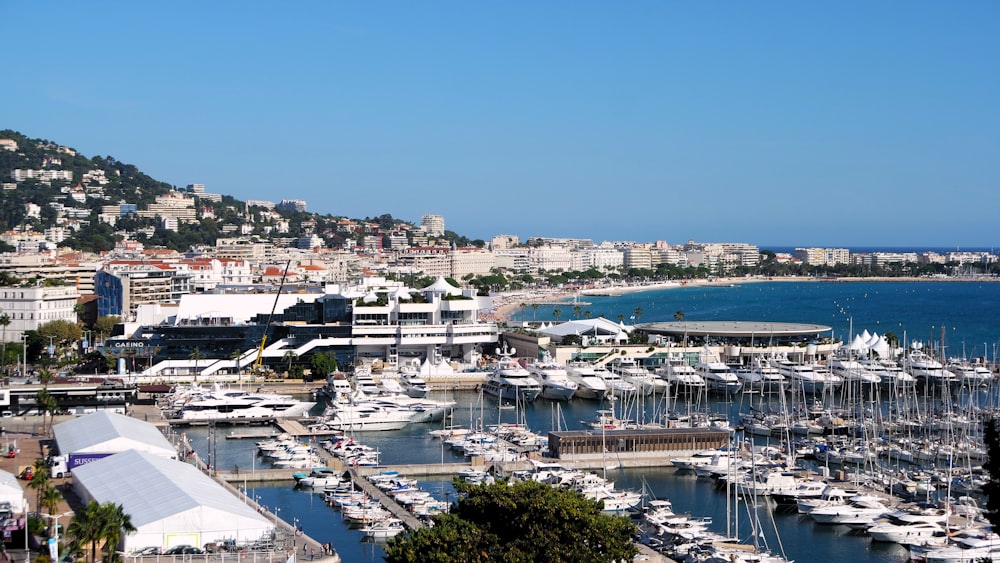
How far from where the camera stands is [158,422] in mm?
39875

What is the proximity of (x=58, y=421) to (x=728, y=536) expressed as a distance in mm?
22836

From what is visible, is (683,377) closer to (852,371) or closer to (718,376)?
(718,376)

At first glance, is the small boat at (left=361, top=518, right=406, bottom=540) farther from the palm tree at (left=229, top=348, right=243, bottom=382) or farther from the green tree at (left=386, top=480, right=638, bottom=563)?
the palm tree at (left=229, top=348, right=243, bottom=382)

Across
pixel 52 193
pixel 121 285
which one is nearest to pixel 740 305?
pixel 121 285

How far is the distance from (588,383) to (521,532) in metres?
29.0

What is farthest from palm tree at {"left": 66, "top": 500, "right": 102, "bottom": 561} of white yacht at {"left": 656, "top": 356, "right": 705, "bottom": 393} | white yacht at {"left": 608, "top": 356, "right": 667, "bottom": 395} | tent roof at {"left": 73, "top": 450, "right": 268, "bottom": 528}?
white yacht at {"left": 656, "top": 356, "right": 705, "bottom": 393}

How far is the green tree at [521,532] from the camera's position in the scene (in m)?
19.9

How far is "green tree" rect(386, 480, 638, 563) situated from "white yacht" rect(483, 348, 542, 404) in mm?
25214

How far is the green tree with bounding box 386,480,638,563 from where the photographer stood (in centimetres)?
1989

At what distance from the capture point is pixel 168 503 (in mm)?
23594

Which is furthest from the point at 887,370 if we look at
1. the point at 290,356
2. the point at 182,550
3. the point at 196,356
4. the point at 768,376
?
the point at 182,550

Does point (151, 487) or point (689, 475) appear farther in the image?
point (689, 475)

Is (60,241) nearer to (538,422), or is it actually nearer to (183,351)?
Answer: (183,351)

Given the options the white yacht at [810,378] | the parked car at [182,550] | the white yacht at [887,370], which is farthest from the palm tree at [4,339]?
the white yacht at [887,370]
